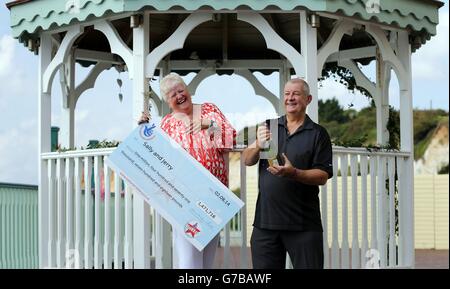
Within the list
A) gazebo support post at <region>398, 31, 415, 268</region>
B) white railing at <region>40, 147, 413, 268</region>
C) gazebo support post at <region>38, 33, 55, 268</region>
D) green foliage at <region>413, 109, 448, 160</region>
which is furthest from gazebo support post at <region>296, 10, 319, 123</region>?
green foliage at <region>413, 109, 448, 160</region>

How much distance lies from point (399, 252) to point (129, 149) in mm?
4363

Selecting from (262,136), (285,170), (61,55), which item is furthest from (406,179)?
(285,170)

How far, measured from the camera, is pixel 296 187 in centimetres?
711

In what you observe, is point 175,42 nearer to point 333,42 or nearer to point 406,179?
point 333,42

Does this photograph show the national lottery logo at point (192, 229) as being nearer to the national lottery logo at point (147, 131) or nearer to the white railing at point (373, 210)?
the national lottery logo at point (147, 131)

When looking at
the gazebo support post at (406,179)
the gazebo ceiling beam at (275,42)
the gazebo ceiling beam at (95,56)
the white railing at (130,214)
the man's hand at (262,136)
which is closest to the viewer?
the man's hand at (262,136)

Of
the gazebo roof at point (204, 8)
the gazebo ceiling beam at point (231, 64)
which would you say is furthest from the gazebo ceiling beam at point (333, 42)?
the gazebo ceiling beam at point (231, 64)

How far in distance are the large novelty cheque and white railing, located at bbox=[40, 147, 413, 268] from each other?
70.4 inches

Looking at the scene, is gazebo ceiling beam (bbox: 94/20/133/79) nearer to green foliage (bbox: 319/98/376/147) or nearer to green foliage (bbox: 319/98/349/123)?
green foliage (bbox: 319/98/376/147)

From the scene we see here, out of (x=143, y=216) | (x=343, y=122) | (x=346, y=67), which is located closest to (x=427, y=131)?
(x=343, y=122)

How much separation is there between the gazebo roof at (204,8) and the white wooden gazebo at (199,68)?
0.04ft

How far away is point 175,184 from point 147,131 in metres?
0.48

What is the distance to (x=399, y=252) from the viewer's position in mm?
10734

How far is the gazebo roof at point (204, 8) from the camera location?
902 cm
